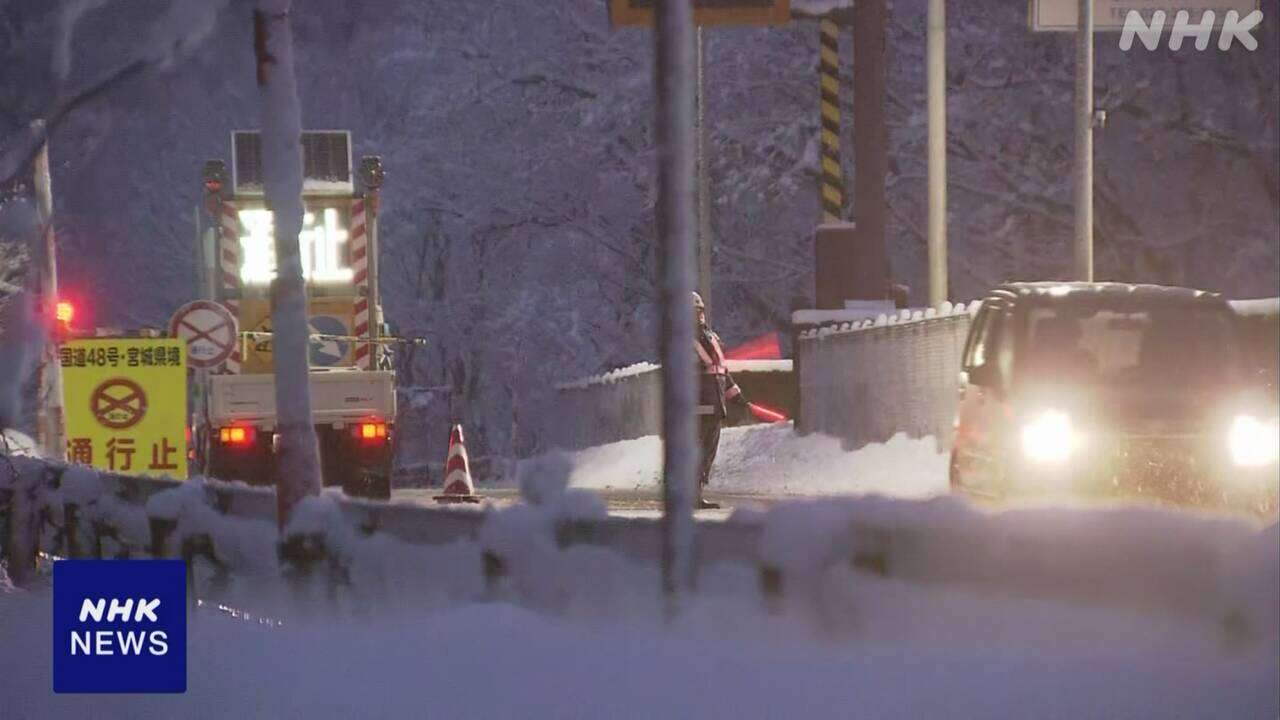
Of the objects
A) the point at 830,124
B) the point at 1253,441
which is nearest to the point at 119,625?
the point at 1253,441

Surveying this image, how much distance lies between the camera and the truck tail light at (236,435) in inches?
813

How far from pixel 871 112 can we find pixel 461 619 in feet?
68.5

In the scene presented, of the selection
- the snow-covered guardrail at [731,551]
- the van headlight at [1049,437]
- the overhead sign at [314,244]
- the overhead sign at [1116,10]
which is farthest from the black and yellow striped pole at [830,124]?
the snow-covered guardrail at [731,551]

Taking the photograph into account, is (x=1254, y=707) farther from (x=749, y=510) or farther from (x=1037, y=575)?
(x=749, y=510)

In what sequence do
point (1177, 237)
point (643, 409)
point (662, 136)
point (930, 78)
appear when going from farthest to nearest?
point (1177, 237) → point (643, 409) → point (930, 78) → point (662, 136)

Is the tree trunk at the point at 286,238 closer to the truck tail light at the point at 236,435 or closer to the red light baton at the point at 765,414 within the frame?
the truck tail light at the point at 236,435

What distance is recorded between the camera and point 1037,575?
7.47 metres

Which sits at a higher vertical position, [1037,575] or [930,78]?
[930,78]

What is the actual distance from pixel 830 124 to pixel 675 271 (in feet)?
70.8

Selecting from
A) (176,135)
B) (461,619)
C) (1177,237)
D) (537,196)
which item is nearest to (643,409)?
(537,196)

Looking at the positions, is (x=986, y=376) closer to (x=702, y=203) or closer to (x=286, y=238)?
(x=286, y=238)

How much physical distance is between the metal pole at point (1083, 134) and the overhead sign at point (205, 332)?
38.7ft

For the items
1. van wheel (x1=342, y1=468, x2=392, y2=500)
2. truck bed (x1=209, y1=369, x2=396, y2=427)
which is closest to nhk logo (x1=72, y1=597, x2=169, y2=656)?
truck bed (x1=209, y1=369, x2=396, y2=427)

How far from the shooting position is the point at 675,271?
27.6 feet
